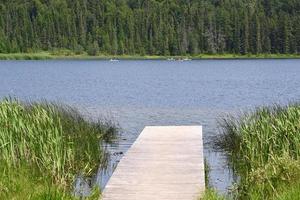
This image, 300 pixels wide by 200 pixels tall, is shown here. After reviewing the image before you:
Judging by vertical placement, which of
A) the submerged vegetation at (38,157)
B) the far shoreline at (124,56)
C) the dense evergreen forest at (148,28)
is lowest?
the far shoreline at (124,56)

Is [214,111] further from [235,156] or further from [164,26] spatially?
[164,26]

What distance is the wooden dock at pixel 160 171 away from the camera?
10375mm

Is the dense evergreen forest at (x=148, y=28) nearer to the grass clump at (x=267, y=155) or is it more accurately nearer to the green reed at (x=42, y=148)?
the grass clump at (x=267, y=155)

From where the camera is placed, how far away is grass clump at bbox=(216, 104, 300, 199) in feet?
35.4

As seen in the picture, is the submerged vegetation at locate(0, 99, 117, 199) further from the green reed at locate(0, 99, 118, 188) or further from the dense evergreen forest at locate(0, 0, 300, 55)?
the dense evergreen forest at locate(0, 0, 300, 55)

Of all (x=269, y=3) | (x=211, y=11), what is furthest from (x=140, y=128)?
(x=269, y=3)

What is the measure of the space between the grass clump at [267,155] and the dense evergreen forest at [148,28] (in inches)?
4889

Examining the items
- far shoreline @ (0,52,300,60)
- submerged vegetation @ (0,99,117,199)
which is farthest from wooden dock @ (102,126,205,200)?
far shoreline @ (0,52,300,60)

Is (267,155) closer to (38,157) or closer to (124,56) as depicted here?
(38,157)

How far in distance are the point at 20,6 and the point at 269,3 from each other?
6568 cm

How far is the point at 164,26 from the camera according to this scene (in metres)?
152

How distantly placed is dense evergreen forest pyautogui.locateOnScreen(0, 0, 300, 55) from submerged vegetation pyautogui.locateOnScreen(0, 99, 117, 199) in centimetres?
12599

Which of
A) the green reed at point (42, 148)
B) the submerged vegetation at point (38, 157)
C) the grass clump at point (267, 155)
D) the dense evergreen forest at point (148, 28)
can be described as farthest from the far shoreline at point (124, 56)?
the submerged vegetation at point (38, 157)

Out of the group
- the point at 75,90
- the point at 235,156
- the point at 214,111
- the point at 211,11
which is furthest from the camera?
the point at 211,11
